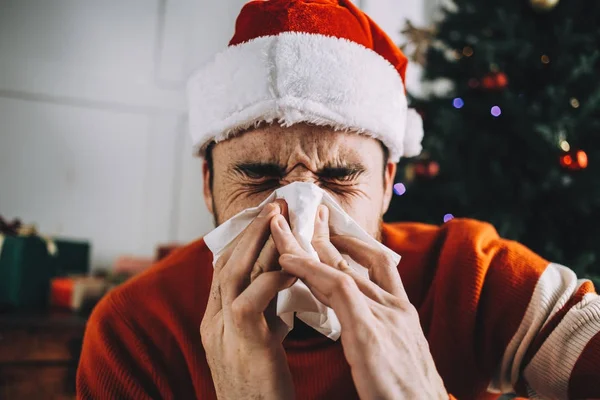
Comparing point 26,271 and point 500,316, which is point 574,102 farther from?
point 26,271

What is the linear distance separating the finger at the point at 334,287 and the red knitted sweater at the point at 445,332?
337mm

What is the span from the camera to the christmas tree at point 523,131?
4.67ft

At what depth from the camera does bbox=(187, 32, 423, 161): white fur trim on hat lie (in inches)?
33.0

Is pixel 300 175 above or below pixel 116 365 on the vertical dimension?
above

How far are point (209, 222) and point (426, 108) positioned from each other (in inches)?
48.0

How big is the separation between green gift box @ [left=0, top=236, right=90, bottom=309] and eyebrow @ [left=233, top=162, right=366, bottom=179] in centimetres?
121

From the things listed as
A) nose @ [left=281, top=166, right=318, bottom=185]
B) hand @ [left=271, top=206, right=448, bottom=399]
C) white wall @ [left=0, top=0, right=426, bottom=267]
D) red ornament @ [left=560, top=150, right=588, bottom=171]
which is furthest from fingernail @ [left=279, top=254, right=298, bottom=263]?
white wall @ [left=0, top=0, right=426, bottom=267]

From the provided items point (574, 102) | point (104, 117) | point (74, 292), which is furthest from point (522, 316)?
point (104, 117)

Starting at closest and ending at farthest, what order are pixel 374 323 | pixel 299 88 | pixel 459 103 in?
pixel 374 323, pixel 299 88, pixel 459 103

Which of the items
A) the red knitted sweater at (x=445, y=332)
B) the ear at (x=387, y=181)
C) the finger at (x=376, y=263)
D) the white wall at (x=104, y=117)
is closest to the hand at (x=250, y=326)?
the finger at (x=376, y=263)

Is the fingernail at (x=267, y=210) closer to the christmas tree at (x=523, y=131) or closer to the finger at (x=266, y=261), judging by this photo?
the finger at (x=266, y=261)

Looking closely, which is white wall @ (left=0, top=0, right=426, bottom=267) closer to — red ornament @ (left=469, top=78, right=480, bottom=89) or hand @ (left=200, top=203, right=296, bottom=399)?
red ornament @ (left=469, top=78, right=480, bottom=89)

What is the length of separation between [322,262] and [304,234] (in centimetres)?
5

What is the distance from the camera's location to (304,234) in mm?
706
